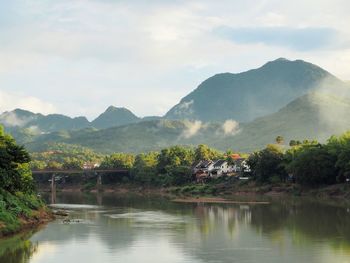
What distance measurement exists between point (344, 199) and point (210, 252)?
64.3 m

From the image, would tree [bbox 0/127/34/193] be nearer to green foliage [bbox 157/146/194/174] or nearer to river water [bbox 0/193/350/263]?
river water [bbox 0/193/350/263]

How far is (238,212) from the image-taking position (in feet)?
299

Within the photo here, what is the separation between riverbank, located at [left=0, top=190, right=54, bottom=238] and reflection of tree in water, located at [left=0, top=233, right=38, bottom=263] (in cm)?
177

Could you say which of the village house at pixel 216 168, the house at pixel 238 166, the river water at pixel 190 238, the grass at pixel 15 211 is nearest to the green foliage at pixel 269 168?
the house at pixel 238 166

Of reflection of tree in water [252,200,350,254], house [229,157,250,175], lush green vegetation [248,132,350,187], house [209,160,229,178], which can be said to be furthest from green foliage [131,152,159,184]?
reflection of tree in water [252,200,350,254]

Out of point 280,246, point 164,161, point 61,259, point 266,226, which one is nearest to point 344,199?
point 266,226

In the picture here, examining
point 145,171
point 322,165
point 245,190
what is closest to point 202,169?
point 145,171

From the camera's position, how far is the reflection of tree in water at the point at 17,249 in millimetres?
47250

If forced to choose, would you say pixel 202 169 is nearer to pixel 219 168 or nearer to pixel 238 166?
pixel 219 168

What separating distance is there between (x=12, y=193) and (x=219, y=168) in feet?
397

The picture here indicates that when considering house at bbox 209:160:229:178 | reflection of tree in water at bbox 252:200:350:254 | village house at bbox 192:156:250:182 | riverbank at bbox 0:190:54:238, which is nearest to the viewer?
reflection of tree in water at bbox 252:200:350:254

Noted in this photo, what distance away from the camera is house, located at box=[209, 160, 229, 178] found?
181 metres

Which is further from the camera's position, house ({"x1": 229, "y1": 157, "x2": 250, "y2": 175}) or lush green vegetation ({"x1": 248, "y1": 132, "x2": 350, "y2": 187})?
house ({"x1": 229, "y1": 157, "x2": 250, "y2": 175})

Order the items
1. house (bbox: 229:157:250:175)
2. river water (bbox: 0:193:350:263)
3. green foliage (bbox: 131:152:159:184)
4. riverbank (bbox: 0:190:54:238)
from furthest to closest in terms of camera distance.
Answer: green foliage (bbox: 131:152:159:184), house (bbox: 229:157:250:175), riverbank (bbox: 0:190:54:238), river water (bbox: 0:193:350:263)
